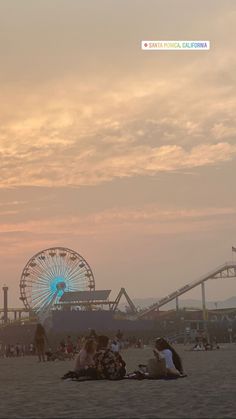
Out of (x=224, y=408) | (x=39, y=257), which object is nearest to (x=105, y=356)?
(x=224, y=408)

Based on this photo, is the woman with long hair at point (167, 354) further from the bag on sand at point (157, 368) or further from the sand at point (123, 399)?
the sand at point (123, 399)

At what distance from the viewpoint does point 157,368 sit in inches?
619

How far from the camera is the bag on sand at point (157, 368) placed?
15.6m

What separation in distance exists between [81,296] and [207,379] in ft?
278

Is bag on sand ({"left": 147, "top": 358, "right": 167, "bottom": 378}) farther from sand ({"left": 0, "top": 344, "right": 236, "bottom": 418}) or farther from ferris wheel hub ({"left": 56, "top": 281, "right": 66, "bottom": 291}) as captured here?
ferris wheel hub ({"left": 56, "top": 281, "right": 66, "bottom": 291})

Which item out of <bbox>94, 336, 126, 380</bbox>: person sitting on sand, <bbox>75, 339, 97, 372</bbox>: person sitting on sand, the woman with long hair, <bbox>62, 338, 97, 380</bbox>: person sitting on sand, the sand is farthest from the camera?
<bbox>75, 339, 97, 372</bbox>: person sitting on sand

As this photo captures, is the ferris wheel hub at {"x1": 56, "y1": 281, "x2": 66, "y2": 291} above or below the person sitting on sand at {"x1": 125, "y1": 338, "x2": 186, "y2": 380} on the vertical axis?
above

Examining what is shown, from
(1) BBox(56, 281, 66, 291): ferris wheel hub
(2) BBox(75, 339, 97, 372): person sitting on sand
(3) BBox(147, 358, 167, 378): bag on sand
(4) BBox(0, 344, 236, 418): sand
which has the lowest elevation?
(4) BBox(0, 344, 236, 418): sand

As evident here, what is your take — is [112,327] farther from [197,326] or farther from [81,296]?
[197,326]

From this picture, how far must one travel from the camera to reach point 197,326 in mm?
110688

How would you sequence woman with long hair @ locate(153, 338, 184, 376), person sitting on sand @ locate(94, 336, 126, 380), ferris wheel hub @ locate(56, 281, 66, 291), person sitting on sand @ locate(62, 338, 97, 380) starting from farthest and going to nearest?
ferris wheel hub @ locate(56, 281, 66, 291) → person sitting on sand @ locate(62, 338, 97, 380) → woman with long hair @ locate(153, 338, 184, 376) → person sitting on sand @ locate(94, 336, 126, 380)

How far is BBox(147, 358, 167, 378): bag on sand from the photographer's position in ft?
51.2

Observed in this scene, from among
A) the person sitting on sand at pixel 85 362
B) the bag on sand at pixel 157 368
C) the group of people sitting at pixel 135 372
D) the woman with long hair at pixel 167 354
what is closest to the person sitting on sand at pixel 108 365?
the group of people sitting at pixel 135 372

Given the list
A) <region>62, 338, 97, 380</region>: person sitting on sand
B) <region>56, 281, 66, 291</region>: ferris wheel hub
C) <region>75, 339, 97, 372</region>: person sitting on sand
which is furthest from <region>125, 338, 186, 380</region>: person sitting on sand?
<region>56, 281, 66, 291</region>: ferris wheel hub
